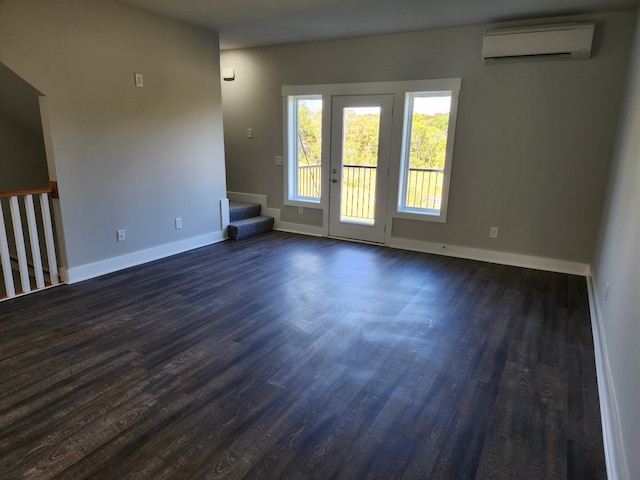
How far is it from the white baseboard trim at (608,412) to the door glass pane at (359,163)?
302 centimetres

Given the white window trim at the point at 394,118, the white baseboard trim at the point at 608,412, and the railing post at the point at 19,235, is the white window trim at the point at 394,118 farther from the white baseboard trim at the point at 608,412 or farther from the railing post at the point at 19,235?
the railing post at the point at 19,235

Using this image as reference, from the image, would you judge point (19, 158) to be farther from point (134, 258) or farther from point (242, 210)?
point (242, 210)

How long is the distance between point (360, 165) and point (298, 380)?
3.57m

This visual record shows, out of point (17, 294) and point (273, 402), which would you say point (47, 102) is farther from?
point (273, 402)

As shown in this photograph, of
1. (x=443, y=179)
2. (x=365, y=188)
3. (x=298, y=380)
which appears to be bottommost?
(x=298, y=380)

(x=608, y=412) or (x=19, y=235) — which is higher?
(x=19, y=235)

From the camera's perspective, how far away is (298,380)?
2.30 meters

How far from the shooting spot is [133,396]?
214cm

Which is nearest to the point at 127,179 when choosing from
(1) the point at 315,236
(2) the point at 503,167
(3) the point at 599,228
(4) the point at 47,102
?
(4) the point at 47,102

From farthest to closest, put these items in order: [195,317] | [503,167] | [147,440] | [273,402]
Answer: [503,167] < [195,317] < [273,402] < [147,440]

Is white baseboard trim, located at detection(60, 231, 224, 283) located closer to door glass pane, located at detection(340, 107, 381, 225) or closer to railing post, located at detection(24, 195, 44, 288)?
railing post, located at detection(24, 195, 44, 288)

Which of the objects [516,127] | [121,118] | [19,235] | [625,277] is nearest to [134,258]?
[19,235]

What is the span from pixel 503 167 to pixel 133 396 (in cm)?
424

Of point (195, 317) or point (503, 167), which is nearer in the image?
point (195, 317)
